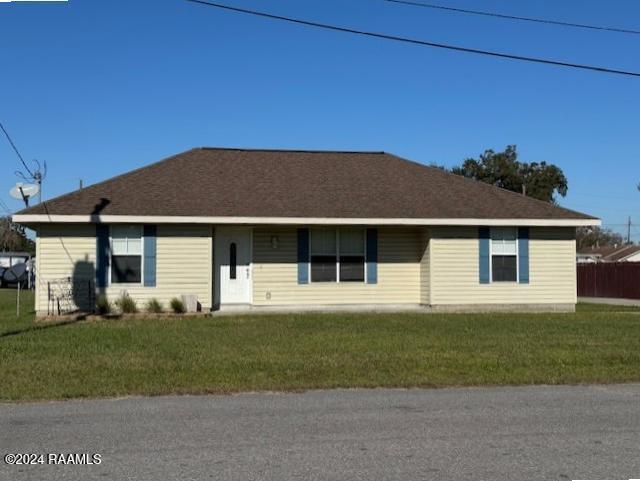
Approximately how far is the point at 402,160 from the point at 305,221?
6470 mm

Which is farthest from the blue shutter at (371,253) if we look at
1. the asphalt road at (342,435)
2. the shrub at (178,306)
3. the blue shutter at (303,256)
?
the asphalt road at (342,435)

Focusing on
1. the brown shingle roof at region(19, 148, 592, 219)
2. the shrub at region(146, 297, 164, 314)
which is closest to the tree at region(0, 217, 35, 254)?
the brown shingle roof at region(19, 148, 592, 219)

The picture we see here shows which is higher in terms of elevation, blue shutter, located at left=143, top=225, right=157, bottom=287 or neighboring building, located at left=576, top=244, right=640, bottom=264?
neighboring building, located at left=576, top=244, right=640, bottom=264

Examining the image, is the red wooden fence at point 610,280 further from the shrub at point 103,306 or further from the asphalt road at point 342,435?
the asphalt road at point 342,435

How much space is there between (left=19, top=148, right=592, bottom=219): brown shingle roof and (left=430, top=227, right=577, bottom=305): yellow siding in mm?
691

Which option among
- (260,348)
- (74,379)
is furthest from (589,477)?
(260,348)

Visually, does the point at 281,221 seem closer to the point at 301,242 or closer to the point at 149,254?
the point at 301,242

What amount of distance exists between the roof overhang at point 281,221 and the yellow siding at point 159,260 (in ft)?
1.90

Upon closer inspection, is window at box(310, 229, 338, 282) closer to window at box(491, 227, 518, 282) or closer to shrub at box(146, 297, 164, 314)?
shrub at box(146, 297, 164, 314)

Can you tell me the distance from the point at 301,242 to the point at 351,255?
148 centimetres

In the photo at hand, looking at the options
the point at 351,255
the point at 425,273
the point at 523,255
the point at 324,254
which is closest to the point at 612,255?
the point at 523,255

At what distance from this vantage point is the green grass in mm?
9977

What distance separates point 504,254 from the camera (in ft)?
70.8

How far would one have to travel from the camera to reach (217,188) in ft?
70.4
